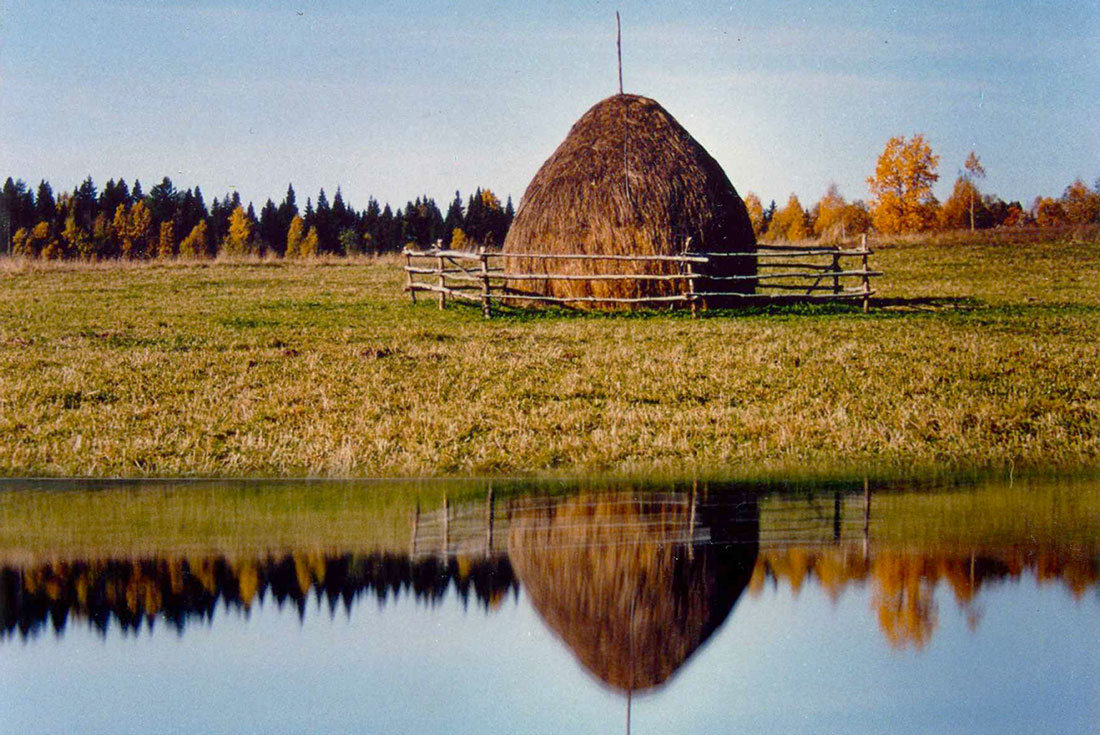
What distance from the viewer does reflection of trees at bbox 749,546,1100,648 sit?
5.21m

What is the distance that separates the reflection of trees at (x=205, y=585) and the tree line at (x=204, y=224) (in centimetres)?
4080

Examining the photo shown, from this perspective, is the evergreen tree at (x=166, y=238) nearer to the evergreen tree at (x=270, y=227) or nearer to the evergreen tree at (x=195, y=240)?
the evergreen tree at (x=195, y=240)

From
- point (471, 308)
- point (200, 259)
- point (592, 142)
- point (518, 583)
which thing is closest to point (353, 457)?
point (518, 583)

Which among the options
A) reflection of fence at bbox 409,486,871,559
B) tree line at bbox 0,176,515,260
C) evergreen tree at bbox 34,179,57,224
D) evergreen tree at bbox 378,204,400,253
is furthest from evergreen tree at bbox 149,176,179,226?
reflection of fence at bbox 409,486,871,559

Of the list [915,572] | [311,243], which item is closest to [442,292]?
[915,572]

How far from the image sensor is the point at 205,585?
18.2ft

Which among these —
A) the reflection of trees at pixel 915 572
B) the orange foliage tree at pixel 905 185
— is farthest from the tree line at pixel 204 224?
the reflection of trees at pixel 915 572

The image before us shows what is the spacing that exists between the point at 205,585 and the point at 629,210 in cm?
1794

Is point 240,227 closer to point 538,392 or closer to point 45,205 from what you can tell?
point 45,205

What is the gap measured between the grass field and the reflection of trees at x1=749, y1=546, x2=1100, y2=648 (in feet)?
8.71

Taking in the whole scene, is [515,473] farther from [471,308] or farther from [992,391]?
[471,308]

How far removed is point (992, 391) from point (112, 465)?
816cm

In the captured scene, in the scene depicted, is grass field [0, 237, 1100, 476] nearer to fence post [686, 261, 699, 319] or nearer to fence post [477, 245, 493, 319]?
fence post [477, 245, 493, 319]

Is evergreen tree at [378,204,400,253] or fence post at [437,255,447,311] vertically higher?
evergreen tree at [378,204,400,253]
